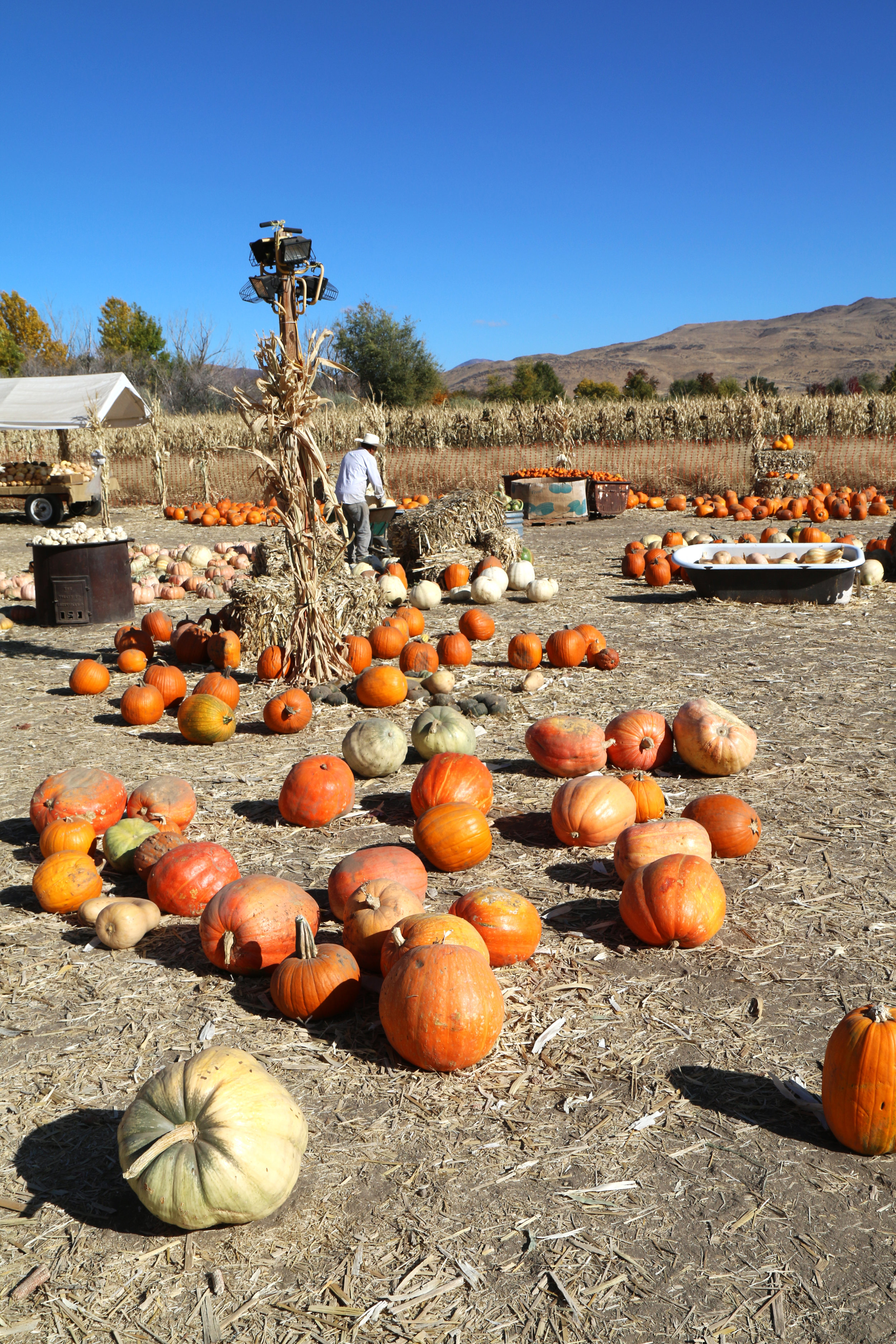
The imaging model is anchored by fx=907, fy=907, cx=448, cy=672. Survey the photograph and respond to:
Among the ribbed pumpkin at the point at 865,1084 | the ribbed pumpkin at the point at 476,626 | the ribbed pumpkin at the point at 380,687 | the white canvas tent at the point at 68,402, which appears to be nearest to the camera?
the ribbed pumpkin at the point at 865,1084

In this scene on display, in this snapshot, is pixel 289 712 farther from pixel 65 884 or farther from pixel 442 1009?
pixel 442 1009

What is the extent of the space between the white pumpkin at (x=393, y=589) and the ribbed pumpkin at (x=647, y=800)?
20.7ft

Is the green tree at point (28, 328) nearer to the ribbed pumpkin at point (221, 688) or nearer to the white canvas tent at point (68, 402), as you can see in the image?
the white canvas tent at point (68, 402)

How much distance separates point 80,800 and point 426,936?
A: 226cm

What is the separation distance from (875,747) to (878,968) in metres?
2.70

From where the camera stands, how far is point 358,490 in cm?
1241

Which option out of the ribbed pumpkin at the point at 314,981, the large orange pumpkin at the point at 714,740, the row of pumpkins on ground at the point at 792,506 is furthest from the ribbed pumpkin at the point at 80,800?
the row of pumpkins on ground at the point at 792,506

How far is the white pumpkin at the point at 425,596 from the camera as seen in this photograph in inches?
445

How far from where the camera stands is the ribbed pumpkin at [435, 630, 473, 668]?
27.2ft

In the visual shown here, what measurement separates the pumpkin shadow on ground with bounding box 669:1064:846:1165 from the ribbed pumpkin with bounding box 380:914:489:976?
77cm

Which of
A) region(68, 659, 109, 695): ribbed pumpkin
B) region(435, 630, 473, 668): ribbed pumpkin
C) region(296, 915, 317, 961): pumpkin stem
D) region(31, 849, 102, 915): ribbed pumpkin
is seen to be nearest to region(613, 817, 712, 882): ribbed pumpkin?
region(296, 915, 317, 961): pumpkin stem

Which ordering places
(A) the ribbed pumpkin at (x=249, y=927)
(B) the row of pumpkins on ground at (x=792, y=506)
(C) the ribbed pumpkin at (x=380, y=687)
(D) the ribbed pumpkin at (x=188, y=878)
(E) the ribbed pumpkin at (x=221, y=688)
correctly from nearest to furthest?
(A) the ribbed pumpkin at (x=249, y=927) → (D) the ribbed pumpkin at (x=188, y=878) → (E) the ribbed pumpkin at (x=221, y=688) → (C) the ribbed pumpkin at (x=380, y=687) → (B) the row of pumpkins on ground at (x=792, y=506)

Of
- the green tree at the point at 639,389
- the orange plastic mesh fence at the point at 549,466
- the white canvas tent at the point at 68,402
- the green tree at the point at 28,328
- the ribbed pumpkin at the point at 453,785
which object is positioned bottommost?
the ribbed pumpkin at the point at 453,785

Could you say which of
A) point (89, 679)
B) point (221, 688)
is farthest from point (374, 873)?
point (89, 679)
